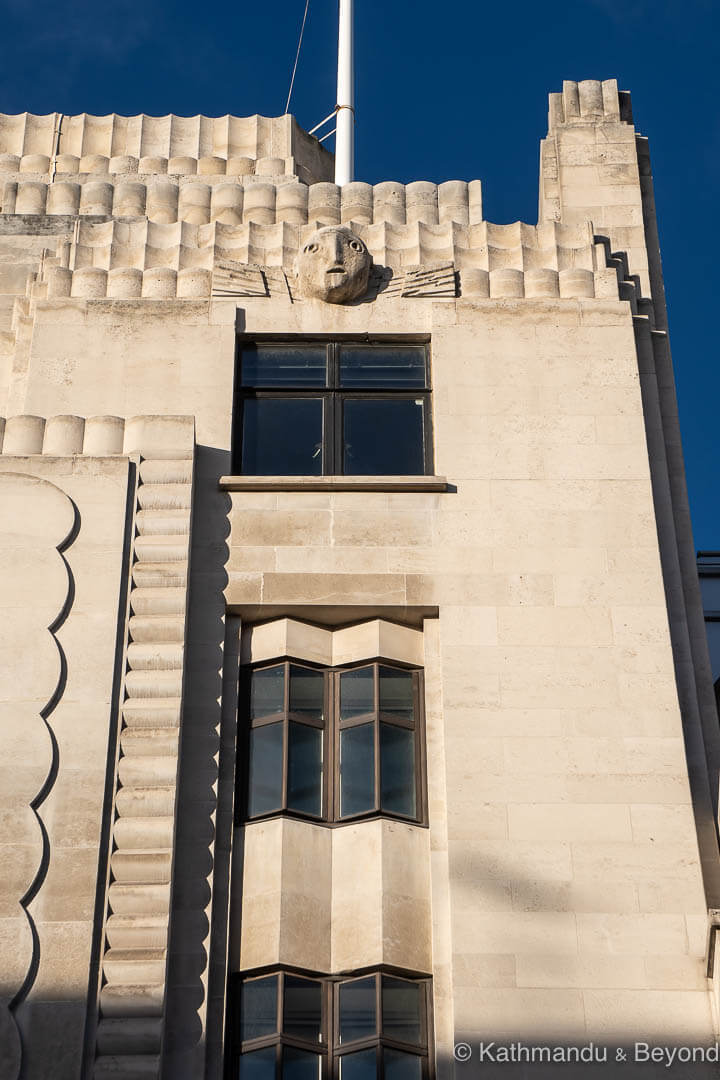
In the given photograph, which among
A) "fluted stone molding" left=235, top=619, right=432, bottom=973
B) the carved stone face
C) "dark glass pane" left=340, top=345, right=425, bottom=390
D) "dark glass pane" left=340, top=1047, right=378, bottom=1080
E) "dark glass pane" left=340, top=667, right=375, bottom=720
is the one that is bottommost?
"dark glass pane" left=340, top=1047, right=378, bottom=1080

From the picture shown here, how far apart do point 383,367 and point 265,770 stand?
692cm

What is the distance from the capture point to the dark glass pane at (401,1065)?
62.1 feet

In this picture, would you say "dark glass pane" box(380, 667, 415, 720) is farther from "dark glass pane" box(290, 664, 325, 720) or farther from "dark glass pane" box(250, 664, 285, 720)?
"dark glass pane" box(250, 664, 285, 720)

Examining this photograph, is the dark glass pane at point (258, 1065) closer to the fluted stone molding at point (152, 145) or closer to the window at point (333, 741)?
the window at point (333, 741)

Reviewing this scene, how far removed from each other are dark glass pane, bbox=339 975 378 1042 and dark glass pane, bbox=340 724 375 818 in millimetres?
2157

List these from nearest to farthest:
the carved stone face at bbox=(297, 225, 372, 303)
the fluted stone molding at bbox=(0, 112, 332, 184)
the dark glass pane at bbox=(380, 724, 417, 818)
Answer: the dark glass pane at bbox=(380, 724, 417, 818) → the carved stone face at bbox=(297, 225, 372, 303) → the fluted stone molding at bbox=(0, 112, 332, 184)

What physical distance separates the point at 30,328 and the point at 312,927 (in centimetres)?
1054

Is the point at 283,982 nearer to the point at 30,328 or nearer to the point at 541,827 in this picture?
the point at 541,827

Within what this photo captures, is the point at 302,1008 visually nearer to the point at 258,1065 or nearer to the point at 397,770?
the point at 258,1065

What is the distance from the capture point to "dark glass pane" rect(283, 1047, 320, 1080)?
18844mm

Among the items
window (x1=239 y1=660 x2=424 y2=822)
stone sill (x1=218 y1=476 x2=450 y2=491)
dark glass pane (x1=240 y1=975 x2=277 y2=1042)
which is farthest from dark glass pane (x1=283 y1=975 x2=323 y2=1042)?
stone sill (x1=218 y1=476 x2=450 y2=491)

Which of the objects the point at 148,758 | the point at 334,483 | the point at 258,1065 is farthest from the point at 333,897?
the point at 334,483

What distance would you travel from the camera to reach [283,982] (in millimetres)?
19453

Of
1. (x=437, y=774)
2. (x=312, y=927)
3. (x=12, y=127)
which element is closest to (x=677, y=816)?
(x=437, y=774)
